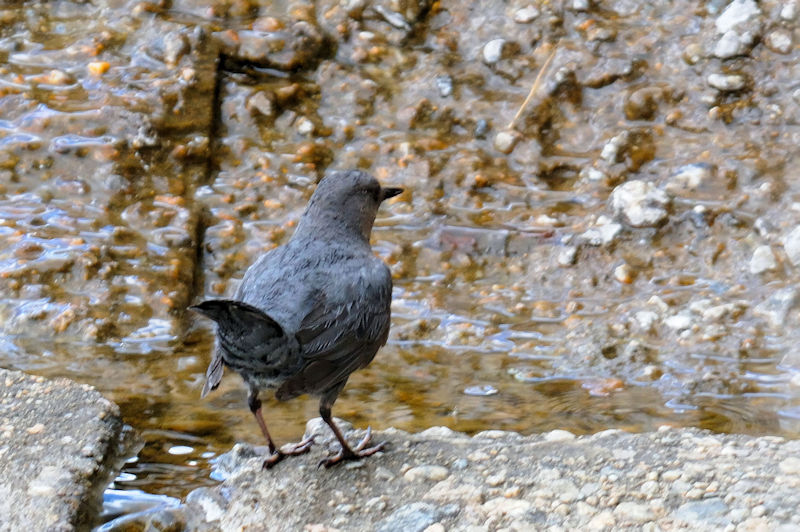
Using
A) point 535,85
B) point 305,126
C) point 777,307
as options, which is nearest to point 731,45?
point 535,85

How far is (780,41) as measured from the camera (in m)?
5.58

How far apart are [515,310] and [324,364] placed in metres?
1.75

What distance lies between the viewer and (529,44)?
240 inches

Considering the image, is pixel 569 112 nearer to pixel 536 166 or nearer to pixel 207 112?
pixel 536 166

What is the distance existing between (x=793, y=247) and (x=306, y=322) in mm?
2634

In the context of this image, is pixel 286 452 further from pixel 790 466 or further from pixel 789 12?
pixel 789 12

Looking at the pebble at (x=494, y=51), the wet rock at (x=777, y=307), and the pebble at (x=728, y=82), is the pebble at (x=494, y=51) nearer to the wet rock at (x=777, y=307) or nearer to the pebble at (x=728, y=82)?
the pebble at (x=728, y=82)

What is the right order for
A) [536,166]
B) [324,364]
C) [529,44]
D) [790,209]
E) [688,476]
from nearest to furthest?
[688,476], [324,364], [790,209], [536,166], [529,44]

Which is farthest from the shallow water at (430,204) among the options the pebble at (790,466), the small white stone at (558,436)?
the pebble at (790,466)

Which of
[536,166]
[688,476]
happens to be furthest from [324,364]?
[536,166]

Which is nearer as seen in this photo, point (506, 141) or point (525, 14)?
point (506, 141)

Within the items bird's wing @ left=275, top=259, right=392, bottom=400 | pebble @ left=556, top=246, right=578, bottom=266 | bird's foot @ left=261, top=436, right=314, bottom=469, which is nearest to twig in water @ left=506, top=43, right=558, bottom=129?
pebble @ left=556, top=246, right=578, bottom=266

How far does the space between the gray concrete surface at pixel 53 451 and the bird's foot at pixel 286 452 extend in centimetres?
68

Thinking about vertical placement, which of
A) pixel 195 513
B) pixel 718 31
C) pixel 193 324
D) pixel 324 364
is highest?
pixel 718 31
